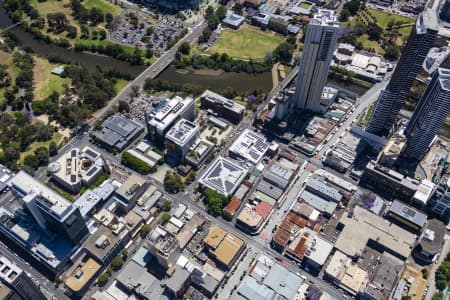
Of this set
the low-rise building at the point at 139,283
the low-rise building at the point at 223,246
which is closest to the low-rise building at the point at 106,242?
the low-rise building at the point at 139,283

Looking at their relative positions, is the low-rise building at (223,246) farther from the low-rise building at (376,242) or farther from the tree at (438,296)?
the tree at (438,296)

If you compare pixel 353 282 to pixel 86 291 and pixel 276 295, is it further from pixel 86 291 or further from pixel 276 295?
pixel 86 291

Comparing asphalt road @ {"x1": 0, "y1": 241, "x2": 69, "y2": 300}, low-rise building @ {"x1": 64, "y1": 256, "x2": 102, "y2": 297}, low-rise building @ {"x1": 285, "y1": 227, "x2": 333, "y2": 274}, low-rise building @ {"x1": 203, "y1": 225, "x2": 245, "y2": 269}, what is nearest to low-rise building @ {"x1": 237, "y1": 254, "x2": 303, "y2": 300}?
low-rise building @ {"x1": 285, "y1": 227, "x2": 333, "y2": 274}

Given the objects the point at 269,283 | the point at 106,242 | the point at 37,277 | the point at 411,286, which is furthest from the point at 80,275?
the point at 411,286

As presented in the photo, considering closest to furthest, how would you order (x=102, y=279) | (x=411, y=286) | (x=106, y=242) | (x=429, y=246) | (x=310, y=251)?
1. (x=102, y=279)
2. (x=411, y=286)
3. (x=106, y=242)
4. (x=310, y=251)
5. (x=429, y=246)

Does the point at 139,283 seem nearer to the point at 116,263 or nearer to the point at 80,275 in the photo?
the point at 116,263

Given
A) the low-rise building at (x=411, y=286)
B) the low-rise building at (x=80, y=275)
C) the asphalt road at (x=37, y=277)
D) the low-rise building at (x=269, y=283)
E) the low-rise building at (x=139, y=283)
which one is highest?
the low-rise building at (x=411, y=286)

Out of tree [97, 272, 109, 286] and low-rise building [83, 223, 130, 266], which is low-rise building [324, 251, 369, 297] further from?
tree [97, 272, 109, 286]

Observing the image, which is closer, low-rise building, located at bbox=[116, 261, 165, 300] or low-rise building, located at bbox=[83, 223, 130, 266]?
low-rise building, located at bbox=[116, 261, 165, 300]
